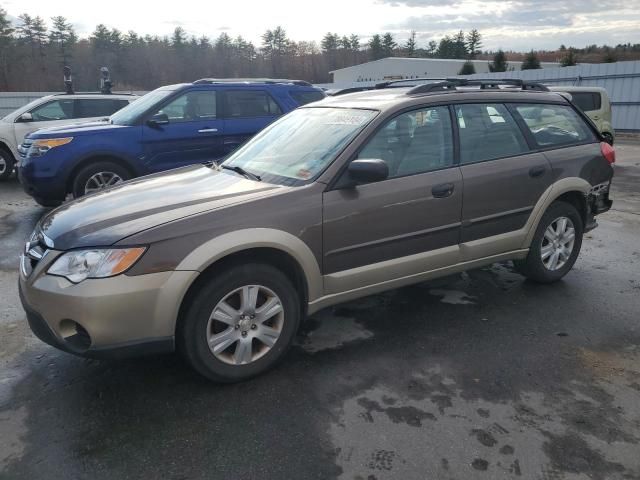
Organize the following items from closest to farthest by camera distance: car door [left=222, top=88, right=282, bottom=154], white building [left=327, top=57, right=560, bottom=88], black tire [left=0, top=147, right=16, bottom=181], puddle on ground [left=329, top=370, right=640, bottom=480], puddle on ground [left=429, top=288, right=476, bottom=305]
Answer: puddle on ground [left=329, top=370, right=640, bottom=480]
puddle on ground [left=429, top=288, right=476, bottom=305]
car door [left=222, top=88, right=282, bottom=154]
black tire [left=0, top=147, right=16, bottom=181]
white building [left=327, top=57, right=560, bottom=88]

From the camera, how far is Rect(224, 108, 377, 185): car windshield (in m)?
3.52

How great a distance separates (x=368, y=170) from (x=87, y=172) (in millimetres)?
5261

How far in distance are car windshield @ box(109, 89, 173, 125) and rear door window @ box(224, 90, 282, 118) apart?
886mm

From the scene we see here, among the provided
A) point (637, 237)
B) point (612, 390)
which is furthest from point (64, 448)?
point (637, 237)

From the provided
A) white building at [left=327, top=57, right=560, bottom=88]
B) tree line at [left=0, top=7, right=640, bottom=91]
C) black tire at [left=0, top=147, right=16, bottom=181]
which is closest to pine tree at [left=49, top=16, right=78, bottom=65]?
tree line at [left=0, top=7, right=640, bottom=91]

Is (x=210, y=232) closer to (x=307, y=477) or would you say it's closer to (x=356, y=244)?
(x=356, y=244)

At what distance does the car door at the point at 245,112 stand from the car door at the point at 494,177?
430cm

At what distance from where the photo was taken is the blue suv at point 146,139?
279 inches

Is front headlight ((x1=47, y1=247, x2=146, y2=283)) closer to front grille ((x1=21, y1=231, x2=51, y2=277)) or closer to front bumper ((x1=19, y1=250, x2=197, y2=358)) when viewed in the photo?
front bumper ((x1=19, y1=250, x2=197, y2=358))

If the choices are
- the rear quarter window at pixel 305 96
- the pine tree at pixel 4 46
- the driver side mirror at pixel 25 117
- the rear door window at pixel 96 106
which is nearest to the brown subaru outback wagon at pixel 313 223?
Result: the rear quarter window at pixel 305 96

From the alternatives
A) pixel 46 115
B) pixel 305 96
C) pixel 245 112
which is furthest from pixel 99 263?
pixel 46 115

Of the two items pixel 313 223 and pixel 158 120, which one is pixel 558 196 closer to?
pixel 313 223

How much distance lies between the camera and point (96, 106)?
1117cm

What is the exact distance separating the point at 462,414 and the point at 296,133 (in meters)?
2.34
